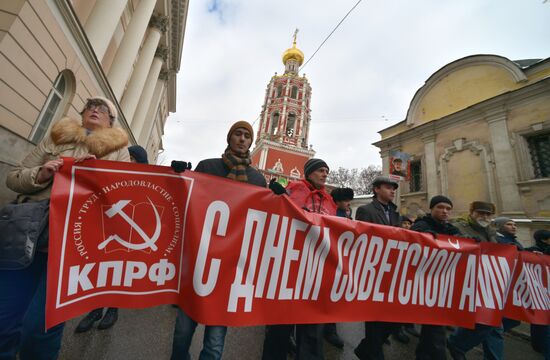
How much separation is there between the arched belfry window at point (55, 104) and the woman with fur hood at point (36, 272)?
5.21 meters

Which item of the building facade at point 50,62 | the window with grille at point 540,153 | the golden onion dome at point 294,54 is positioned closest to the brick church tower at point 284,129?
the golden onion dome at point 294,54

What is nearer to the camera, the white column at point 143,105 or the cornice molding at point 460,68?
the cornice molding at point 460,68

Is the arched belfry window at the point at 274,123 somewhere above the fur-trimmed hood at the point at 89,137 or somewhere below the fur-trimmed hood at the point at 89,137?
above

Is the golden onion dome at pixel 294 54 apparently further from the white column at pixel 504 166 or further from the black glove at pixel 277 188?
the black glove at pixel 277 188

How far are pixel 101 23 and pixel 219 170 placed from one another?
28.6 ft

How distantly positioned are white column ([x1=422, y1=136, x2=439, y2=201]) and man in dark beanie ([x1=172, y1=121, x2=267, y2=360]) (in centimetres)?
1204

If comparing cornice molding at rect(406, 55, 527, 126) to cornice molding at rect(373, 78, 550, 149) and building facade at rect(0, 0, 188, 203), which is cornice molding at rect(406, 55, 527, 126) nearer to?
cornice molding at rect(373, 78, 550, 149)

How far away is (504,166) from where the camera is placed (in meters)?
9.06

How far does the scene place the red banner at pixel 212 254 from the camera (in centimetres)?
157

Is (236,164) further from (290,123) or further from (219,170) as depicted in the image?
(290,123)

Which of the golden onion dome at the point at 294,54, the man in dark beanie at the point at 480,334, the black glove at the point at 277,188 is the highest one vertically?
the golden onion dome at the point at 294,54

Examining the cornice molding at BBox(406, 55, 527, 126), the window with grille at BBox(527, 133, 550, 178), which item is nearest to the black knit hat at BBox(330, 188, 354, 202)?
the window with grille at BBox(527, 133, 550, 178)

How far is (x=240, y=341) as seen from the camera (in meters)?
3.00

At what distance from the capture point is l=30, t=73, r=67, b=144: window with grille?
17.5 feet
